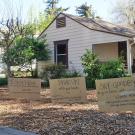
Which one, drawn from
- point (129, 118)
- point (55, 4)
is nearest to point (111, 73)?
point (129, 118)

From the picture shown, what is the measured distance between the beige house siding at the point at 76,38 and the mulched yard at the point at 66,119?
35.5 ft

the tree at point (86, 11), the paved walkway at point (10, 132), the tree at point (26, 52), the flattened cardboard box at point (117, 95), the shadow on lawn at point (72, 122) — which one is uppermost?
the tree at point (86, 11)

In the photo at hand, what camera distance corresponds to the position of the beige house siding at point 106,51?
24.0 meters

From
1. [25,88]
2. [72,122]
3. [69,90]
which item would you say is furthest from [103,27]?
[72,122]

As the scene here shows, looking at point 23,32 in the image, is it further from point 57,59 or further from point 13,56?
point 57,59

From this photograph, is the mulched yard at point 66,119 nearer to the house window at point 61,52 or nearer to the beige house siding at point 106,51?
the beige house siding at point 106,51

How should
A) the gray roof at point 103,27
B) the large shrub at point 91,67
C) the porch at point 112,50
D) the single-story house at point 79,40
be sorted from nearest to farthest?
the large shrub at point 91,67, the gray roof at point 103,27, the single-story house at point 79,40, the porch at point 112,50

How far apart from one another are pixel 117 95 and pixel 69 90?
2247 millimetres

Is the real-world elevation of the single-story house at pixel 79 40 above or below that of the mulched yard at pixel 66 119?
above

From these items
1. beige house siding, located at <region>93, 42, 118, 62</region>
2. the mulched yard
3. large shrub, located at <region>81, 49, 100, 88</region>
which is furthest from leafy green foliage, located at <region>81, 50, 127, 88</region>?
the mulched yard

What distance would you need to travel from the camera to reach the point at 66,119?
933cm

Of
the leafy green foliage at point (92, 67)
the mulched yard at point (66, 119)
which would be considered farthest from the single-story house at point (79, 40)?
the mulched yard at point (66, 119)

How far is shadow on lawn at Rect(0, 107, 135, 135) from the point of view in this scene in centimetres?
804

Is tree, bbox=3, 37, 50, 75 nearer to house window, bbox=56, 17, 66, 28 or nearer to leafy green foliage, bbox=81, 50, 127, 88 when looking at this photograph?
house window, bbox=56, 17, 66, 28
